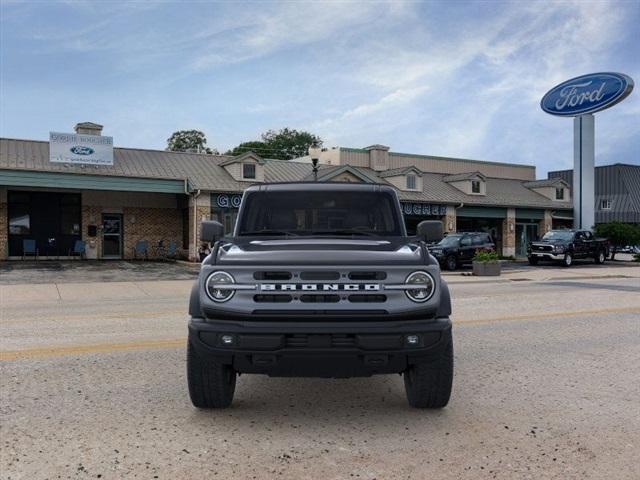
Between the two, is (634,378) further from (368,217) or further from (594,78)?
(594,78)

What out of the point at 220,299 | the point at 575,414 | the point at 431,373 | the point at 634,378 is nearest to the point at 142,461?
the point at 220,299

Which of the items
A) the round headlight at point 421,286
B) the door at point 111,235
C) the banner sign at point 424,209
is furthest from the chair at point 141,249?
the round headlight at point 421,286

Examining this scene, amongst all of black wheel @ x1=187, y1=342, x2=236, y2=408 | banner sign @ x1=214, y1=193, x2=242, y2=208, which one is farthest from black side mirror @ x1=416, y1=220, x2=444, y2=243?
banner sign @ x1=214, y1=193, x2=242, y2=208

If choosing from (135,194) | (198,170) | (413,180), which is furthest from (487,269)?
(135,194)

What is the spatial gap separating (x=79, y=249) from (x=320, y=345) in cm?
2763

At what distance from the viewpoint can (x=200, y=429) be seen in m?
4.40

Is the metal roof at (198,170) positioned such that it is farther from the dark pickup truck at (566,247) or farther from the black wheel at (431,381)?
the black wheel at (431,381)

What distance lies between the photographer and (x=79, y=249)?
29.0 metres

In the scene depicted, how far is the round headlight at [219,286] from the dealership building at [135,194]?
63.7ft

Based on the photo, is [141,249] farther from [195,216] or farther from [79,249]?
[195,216]

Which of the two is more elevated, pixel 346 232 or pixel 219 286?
pixel 346 232

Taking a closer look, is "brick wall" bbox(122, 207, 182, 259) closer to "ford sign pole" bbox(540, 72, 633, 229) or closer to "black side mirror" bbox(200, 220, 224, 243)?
"ford sign pole" bbox(540, 72, 633, 229)

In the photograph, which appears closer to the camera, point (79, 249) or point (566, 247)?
point (79, 249)

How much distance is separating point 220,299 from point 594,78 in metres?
35.7
